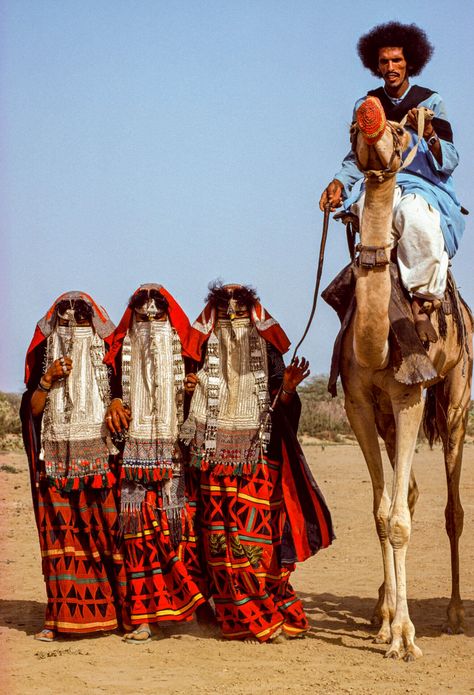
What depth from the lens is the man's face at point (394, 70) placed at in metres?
7.54

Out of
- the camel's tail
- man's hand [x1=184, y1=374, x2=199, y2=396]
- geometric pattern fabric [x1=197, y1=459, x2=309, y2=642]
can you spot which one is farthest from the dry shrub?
man's hand [x1=184, y1=374, x2=199, y2=396]

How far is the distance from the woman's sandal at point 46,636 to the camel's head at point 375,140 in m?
3.78

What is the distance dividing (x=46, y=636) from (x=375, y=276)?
131 inches

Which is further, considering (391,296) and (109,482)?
(109,482)

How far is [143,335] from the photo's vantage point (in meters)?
7.55

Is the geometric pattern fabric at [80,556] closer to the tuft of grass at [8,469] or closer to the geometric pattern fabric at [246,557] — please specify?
the geometric pattern fabric at [246,557]

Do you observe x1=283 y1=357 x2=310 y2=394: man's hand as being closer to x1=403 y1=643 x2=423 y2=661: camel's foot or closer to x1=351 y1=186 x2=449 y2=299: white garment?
x1=351 y1=186 x2=449 y2=299: white garment

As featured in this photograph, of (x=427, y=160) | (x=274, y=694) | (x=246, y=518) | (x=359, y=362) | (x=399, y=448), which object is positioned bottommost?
(x=274, y=694)

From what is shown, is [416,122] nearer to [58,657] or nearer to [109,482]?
[109,482]

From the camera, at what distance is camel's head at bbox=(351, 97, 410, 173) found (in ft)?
20.8

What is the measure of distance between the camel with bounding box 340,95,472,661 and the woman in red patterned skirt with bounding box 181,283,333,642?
44 centimetres

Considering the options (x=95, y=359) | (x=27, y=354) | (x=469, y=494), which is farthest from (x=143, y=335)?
(x=469, y=494)

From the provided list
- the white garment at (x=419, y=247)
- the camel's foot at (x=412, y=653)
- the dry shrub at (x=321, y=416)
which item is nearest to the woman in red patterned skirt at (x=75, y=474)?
the camel's foot at (x=412, y=653)

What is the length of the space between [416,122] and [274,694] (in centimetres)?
367
